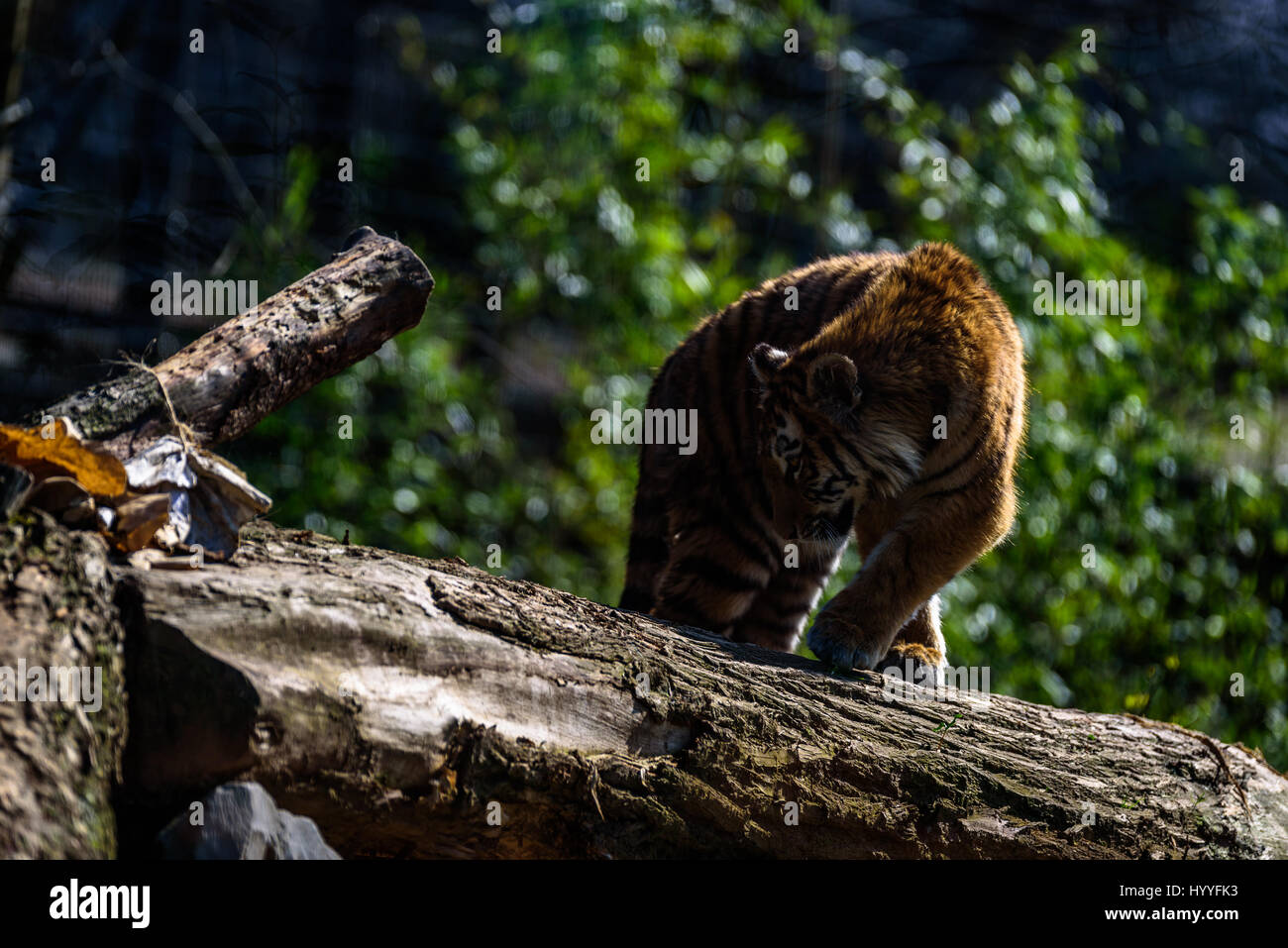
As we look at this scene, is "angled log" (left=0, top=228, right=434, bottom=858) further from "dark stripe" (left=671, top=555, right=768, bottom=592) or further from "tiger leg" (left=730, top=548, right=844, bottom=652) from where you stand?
"tiger leg" (left=730, top=548, right=844, bottom=652)

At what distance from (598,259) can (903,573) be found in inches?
133

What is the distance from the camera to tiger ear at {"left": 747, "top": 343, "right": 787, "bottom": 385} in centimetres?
318

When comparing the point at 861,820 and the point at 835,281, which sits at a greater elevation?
the point at 835,281

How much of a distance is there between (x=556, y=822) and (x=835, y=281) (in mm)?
2185

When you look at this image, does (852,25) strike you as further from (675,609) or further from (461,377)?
(675,609)

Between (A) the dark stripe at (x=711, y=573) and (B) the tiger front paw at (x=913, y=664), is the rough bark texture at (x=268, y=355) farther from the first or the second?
(B) the tiger front paw at (x=913, y=664)

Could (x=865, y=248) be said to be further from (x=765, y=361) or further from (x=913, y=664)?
(x=913, y=664)

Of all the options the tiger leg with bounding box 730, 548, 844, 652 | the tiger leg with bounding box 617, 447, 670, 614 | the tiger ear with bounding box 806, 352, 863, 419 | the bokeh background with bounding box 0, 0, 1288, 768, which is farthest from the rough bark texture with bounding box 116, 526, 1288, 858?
the bokeh background with bounding box 0, 0, 1288, 768

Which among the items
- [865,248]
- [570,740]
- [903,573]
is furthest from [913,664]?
[865,248]

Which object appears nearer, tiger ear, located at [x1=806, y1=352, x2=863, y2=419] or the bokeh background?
tiger ear, located at [x1=806, y1=352, x2=863, y2=419]

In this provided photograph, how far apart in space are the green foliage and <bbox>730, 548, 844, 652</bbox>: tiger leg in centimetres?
193

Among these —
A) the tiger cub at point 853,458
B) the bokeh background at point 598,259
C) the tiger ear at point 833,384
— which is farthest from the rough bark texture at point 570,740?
the bokeh background at point 598,259

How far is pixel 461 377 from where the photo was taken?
5914 mm

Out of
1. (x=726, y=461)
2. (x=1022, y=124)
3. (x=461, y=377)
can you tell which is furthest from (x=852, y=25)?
(x=726, y=461)
